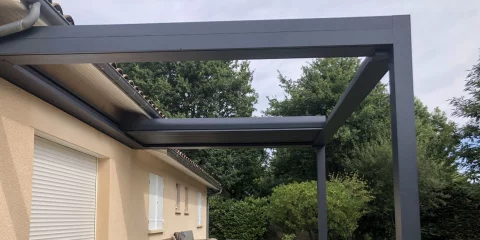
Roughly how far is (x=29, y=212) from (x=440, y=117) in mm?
32120

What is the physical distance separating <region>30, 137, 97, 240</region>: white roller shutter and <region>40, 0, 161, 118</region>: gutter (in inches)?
39.5

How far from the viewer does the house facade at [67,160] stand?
4.35m

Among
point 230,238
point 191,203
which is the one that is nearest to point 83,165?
point 191,203

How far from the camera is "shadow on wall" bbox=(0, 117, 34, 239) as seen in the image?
426cm

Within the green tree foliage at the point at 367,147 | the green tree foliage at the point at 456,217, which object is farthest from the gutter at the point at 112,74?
the green tree foliage at the point at 456,217

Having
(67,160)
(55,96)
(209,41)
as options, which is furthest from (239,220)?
(209,41)

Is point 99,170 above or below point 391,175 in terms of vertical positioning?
below

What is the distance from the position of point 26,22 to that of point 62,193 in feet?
9.76

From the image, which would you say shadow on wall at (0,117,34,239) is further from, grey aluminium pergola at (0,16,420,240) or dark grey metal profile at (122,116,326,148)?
dark grey metal profile at (122,116,326,148)

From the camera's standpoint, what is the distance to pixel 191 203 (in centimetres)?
1767

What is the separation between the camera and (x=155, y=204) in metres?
11.0

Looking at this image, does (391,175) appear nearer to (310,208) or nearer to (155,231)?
(310,208)

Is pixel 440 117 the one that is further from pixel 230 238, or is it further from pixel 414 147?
pixel 414 147

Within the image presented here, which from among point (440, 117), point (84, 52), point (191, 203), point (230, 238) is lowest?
point (230, 238)
